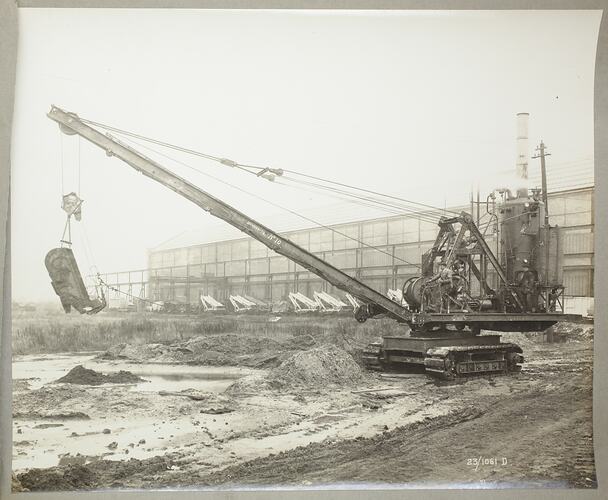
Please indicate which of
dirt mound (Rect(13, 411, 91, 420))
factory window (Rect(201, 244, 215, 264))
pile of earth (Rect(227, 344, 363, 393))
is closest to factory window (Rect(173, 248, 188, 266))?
factory window (Rect(201, 244, 215, 264))

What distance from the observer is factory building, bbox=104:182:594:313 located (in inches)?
161

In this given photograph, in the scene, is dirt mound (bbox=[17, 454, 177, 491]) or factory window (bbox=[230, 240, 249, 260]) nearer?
dirt mound (bbox=[17, 454, 177, 491])

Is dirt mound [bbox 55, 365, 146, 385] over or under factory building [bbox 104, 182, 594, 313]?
under

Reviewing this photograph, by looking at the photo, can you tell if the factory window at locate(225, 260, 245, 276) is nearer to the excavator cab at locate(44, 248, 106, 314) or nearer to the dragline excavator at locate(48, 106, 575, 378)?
the dragline excavator at locate(48, 106, 575, 378)

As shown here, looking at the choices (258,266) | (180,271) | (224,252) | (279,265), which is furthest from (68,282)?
(279,265)

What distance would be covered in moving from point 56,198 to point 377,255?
238 centimetres

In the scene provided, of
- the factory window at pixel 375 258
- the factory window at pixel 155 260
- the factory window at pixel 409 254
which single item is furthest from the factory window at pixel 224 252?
the factory window at pixel 409 254

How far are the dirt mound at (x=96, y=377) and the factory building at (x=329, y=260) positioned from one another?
54 cm

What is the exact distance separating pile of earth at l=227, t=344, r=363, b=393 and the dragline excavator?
0.19m

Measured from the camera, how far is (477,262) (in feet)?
15.5

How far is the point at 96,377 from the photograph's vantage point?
4.04 m

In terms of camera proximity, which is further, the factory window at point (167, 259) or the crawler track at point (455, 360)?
the crawler track at point (455, 360)

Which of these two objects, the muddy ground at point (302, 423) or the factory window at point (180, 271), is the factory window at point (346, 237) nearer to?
the muddy ground at point (302, 423)

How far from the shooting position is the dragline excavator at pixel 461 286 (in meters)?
4.18
